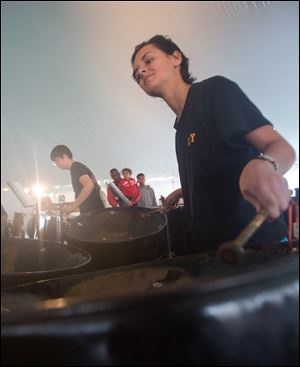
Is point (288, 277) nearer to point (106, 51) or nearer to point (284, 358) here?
point (284, 358)

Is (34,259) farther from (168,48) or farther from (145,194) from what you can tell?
(168,48)

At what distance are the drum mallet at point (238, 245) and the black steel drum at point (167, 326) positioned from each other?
3cm

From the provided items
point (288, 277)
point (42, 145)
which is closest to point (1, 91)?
point (42, 145)

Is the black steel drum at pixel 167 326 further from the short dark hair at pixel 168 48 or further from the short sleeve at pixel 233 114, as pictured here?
the short dark hair at pixel 168 48

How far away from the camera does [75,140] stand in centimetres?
57

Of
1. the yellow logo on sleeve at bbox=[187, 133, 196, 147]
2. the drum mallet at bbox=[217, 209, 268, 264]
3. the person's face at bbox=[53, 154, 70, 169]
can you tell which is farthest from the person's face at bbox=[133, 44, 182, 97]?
the drum mallet at bbox=[217, 209, 268, 264]

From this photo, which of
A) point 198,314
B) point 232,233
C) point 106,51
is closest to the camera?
point 198,314

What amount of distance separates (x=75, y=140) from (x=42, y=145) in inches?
2.5

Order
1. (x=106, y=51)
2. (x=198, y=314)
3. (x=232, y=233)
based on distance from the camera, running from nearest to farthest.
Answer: (x=198, y=314)
(x=232, y=233)
(x=106, y=51)

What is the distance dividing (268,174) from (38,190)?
36 centimetres

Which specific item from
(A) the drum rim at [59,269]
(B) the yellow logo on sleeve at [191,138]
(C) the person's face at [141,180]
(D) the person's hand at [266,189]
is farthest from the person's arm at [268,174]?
(A) the drum rim at [59,269]

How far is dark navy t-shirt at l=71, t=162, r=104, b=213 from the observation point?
58cm

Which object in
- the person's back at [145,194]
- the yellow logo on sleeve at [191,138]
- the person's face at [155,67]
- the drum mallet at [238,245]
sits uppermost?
the person's face at [155,67]

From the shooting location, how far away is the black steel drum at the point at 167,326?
0.32 m
